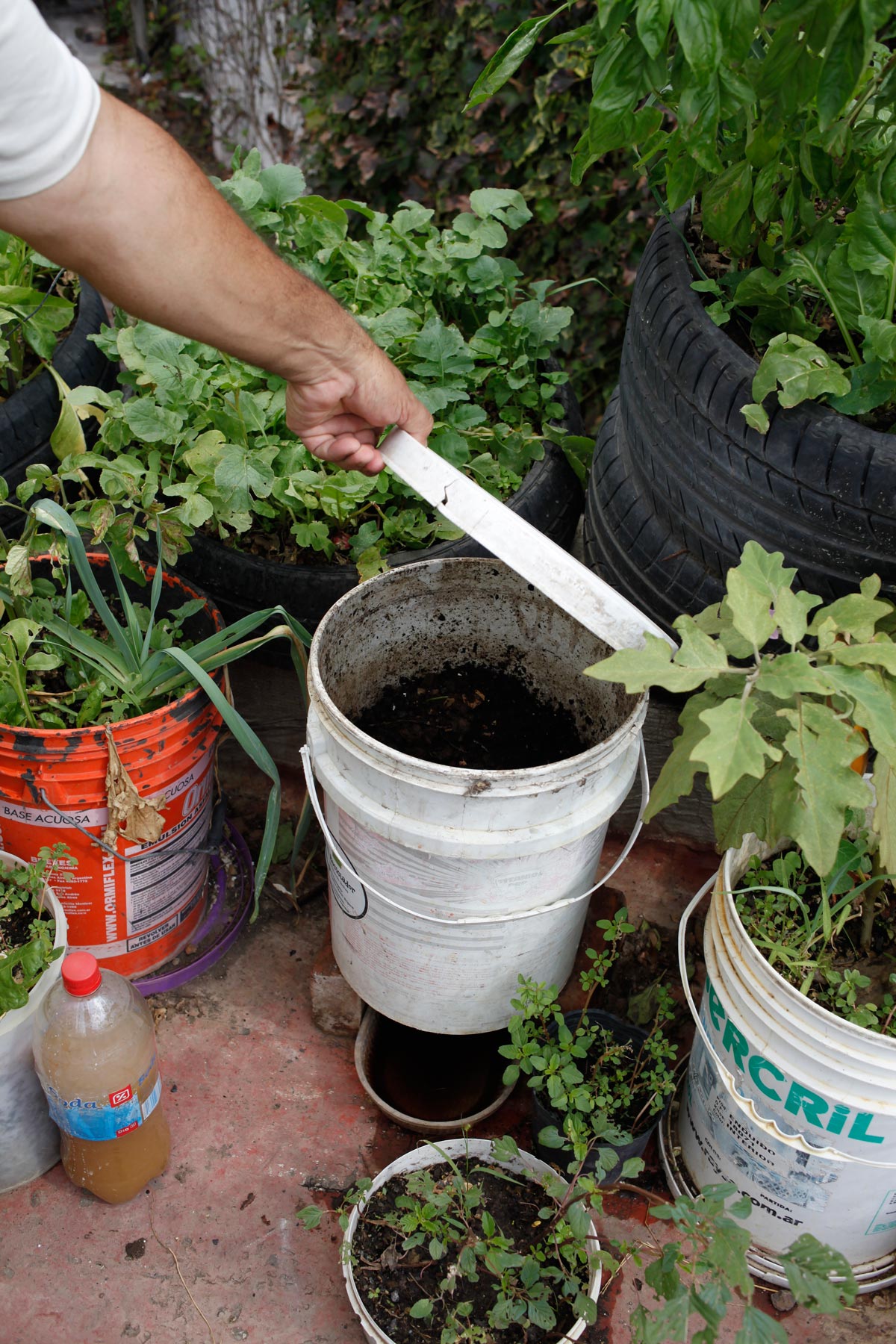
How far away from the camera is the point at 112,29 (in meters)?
6.39

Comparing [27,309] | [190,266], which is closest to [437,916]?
[190,266]

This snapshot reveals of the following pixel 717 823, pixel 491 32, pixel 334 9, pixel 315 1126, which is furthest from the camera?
pixel 334 9

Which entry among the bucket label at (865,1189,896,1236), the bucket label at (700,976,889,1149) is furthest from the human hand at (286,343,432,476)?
the bucket label at (865,1189,896,1236)

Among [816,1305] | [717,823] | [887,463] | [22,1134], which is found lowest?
[22,1134]

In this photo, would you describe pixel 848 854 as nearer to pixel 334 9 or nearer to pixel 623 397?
pixel 623 397

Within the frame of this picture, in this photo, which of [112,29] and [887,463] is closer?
[887,463]

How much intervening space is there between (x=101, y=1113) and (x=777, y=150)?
1931 mm

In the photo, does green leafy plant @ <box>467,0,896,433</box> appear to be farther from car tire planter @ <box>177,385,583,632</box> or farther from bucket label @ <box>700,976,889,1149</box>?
bucket label @ <box>700,976,889,1149</box>

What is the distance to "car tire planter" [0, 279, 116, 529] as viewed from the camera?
2.35 m

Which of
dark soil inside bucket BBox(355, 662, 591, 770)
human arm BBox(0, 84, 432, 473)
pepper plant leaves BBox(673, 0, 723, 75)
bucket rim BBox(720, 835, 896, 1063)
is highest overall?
pepper plant leaves BBox(673, 0, 723, 75)

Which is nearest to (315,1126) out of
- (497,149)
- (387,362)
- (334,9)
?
(387,362)

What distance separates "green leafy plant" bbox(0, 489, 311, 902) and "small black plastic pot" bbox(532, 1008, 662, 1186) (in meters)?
0.68

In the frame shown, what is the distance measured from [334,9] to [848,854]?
11.2 ft

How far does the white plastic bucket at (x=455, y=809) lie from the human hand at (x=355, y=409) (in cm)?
25
